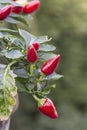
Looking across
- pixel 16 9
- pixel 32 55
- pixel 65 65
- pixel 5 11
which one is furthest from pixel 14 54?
pixel 65 65

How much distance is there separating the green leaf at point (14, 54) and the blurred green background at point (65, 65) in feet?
6.33

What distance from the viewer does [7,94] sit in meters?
1.14

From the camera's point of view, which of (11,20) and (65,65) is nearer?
(11,20)

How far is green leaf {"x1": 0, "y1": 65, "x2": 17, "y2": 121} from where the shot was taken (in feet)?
3.72

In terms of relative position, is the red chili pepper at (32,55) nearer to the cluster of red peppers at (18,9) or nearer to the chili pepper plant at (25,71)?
the chili pepper plant at (25,71)

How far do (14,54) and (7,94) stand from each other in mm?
98

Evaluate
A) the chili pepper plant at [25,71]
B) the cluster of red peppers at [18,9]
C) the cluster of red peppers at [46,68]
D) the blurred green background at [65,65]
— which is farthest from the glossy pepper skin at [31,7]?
the blurred green background at [65,65]

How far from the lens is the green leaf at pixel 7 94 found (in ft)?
3.72

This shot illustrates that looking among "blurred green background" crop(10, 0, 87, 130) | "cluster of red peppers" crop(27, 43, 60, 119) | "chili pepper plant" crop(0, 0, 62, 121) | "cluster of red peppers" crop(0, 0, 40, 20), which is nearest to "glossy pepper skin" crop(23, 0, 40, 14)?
"cluster of red peppers" crop(0, 0, 40, 20)

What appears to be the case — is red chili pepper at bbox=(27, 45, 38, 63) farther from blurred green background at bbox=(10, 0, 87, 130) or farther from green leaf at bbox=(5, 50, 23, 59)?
blurred green background at bbox=(10, 0, 87, 130)

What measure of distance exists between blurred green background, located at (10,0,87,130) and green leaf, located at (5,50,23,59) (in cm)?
193

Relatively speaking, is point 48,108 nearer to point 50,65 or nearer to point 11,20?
point 50,65

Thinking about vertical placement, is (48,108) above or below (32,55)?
below

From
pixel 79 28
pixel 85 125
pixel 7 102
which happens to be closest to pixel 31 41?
pixel 7 102
